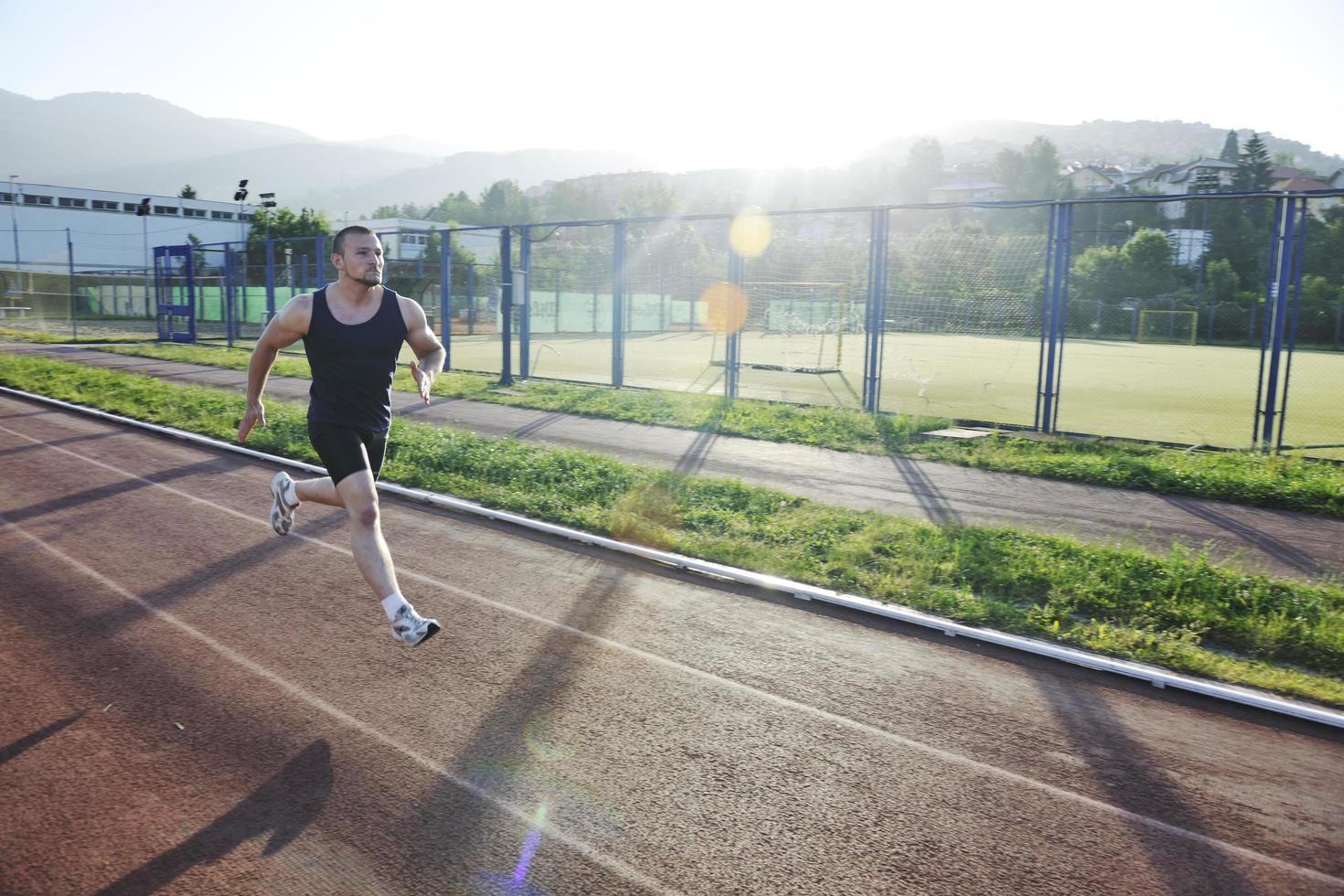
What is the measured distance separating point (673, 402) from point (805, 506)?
7.33 m

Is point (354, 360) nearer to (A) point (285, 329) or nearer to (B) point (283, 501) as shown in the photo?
(A) point (285, 329)

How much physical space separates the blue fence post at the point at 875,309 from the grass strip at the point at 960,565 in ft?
19.3

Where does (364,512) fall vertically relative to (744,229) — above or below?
below

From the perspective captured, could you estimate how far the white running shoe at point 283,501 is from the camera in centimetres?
567

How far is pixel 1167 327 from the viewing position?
3606 cm

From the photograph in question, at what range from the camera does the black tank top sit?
4.98 meters

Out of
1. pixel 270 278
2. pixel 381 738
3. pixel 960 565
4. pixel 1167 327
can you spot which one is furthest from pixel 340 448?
pixel 1167 327

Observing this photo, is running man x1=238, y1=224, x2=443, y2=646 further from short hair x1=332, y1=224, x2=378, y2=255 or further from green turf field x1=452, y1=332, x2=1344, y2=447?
green turf field x1=452, y1=332, x2=1344, y2=447

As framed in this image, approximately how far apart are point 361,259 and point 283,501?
170cm

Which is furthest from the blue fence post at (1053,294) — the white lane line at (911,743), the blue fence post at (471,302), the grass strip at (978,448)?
the blue fence post at (471,302)

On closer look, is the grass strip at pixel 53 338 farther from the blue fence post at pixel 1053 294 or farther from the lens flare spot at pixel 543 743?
the lens flare spot at pixel 543 743

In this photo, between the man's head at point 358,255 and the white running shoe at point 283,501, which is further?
the white running shoe at point 283,501

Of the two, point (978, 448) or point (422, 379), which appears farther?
point (978, 448)

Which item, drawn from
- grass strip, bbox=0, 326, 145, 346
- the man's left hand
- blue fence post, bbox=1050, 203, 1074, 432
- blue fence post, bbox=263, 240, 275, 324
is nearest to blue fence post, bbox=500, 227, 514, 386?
blue fence post, bbox=1050, 203, 1074, 432
